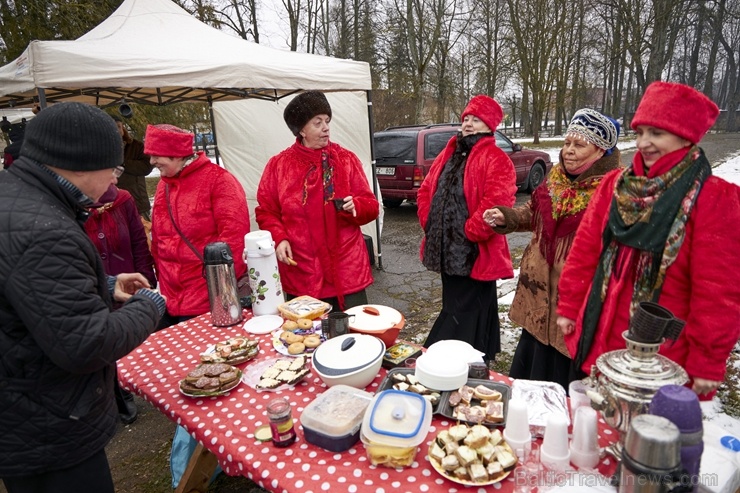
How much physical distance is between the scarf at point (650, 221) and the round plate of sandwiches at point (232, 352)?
147 cm

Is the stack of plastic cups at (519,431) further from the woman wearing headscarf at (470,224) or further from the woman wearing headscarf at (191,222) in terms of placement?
the woman wearing headscarf at (191,222)

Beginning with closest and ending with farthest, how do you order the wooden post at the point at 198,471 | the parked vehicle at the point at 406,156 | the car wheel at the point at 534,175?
the wooden post at the point at 198,471 → the parked vehicle at the point at 406,156 → the car wheel at the point at 534,175

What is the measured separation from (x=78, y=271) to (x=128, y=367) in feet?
3.18

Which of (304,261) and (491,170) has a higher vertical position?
(491,170)

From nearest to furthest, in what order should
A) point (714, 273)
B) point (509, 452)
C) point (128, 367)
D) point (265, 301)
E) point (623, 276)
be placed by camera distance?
point (509, 452), point (714, 273), point (623, 276), point (128, 367), point (265, 301)

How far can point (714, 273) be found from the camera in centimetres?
142

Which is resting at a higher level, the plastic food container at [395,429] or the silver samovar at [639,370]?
the silver samovar at [639,370]

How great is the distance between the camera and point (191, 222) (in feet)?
8.34

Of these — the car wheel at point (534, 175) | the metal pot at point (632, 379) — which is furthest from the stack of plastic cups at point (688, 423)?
the car wheel at point (534, 175)

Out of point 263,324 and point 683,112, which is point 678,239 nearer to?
point 683,112

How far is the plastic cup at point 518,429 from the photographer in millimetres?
1239

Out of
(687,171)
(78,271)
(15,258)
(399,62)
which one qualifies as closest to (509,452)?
(687,171)

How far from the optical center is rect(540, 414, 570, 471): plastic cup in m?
1.17

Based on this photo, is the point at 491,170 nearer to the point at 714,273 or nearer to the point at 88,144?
the point at 714,273
